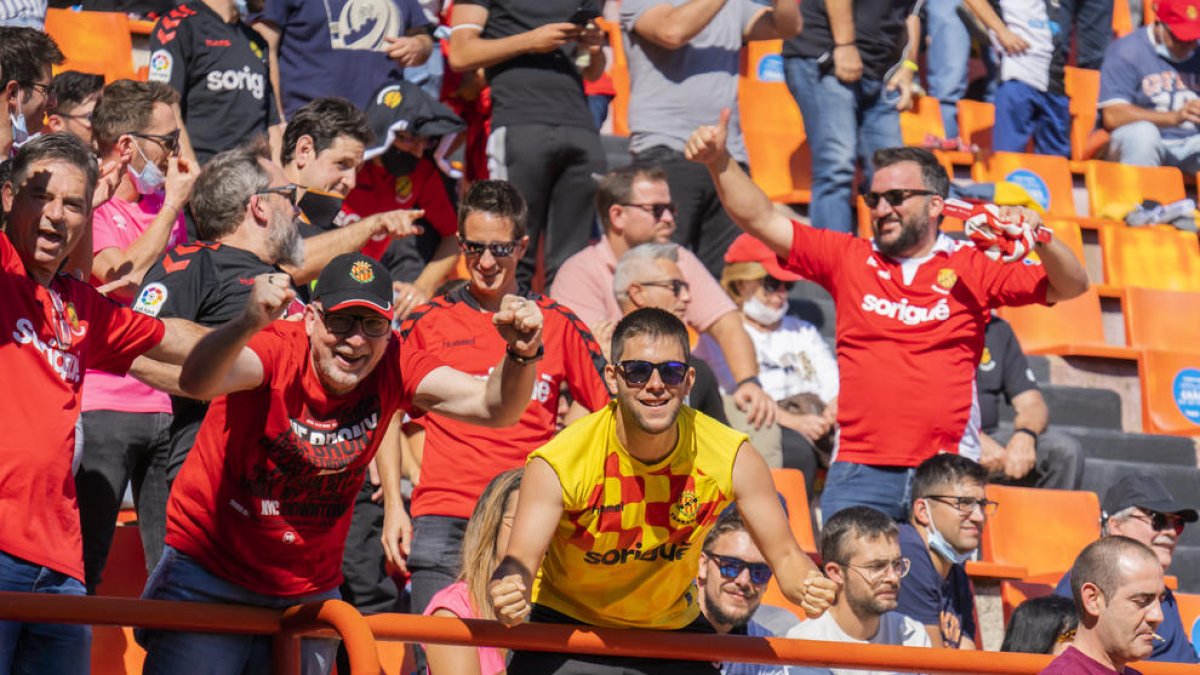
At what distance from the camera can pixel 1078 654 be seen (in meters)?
5.08

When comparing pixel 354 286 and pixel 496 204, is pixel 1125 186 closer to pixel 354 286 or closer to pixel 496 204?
pixel 496 204

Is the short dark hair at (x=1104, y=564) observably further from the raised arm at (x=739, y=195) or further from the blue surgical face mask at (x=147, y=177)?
the blue surgical face mask at (x=147, y=177)

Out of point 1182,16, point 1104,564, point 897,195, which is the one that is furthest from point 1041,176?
point 1104,564

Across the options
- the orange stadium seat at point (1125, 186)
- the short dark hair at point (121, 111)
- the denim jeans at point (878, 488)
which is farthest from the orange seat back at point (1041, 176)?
the short dark hair at point (121, 111)

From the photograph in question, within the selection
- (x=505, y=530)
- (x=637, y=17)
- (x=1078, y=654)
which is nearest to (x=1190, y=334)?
(x=637, y=17)

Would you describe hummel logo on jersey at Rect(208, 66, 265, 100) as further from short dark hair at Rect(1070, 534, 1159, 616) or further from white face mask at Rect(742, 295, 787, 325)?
short dark hair at Rect(1070, 534, 1159, 616)

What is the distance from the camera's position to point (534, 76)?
823 cm

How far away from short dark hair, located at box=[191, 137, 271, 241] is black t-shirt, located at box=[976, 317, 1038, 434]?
4.25 metres

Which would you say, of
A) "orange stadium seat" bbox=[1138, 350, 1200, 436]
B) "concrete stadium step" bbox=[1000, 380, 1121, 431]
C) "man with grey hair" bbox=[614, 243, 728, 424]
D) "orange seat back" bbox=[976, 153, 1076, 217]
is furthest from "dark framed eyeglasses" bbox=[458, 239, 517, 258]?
"orange seat back" bbox=[976, 153, 1076, 217]

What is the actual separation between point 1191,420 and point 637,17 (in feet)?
13.7

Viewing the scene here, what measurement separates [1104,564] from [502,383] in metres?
2.16

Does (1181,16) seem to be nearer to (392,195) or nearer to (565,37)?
(565,37)

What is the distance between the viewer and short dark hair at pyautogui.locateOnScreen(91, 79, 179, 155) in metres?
5.96

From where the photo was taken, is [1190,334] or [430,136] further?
[1190,334]
